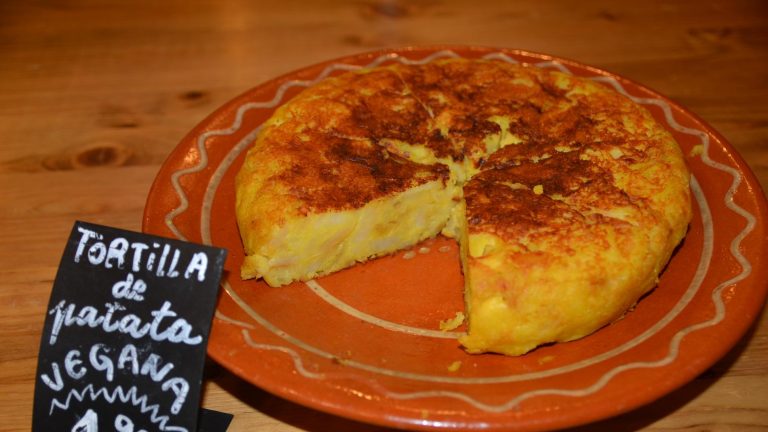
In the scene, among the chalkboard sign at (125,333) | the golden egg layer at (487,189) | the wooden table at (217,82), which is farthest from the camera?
the wooden table at (217,82)

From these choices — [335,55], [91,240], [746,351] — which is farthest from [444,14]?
[91,240]

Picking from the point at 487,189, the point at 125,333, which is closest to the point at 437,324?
the point at 487,189

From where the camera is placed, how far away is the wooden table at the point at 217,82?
8.68 ft

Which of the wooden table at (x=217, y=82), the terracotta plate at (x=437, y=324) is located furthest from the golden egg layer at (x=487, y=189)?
the wooden table at (x=217, y=82)

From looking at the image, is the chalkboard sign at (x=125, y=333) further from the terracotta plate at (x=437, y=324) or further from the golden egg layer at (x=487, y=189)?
the golden egg layer at (x=487, y=189)

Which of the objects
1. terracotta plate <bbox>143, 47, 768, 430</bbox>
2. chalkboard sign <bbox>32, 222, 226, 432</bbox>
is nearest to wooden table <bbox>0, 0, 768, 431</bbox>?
terracotta plate <bbox>143, 47, 768, 430</bbox>

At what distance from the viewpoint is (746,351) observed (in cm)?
278

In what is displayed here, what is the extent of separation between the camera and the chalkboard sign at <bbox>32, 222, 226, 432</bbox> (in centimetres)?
212

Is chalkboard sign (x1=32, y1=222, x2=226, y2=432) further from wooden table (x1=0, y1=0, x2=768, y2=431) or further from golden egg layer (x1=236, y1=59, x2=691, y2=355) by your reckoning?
golden egg layer (x1=236, y1=59, x2=691, y2=355)

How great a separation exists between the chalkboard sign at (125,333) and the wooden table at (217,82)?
476mm

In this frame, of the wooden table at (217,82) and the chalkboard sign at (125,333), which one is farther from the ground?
the wooden table at (217,82)

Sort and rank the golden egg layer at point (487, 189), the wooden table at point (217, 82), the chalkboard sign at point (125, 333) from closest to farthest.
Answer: the chalkboard sign at point (125, 333)
the golden egg layer at point (487, 189)
the wooden table at point (217, 82)

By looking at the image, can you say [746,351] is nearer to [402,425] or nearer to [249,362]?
[402,425]

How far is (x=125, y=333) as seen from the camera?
2172mm
